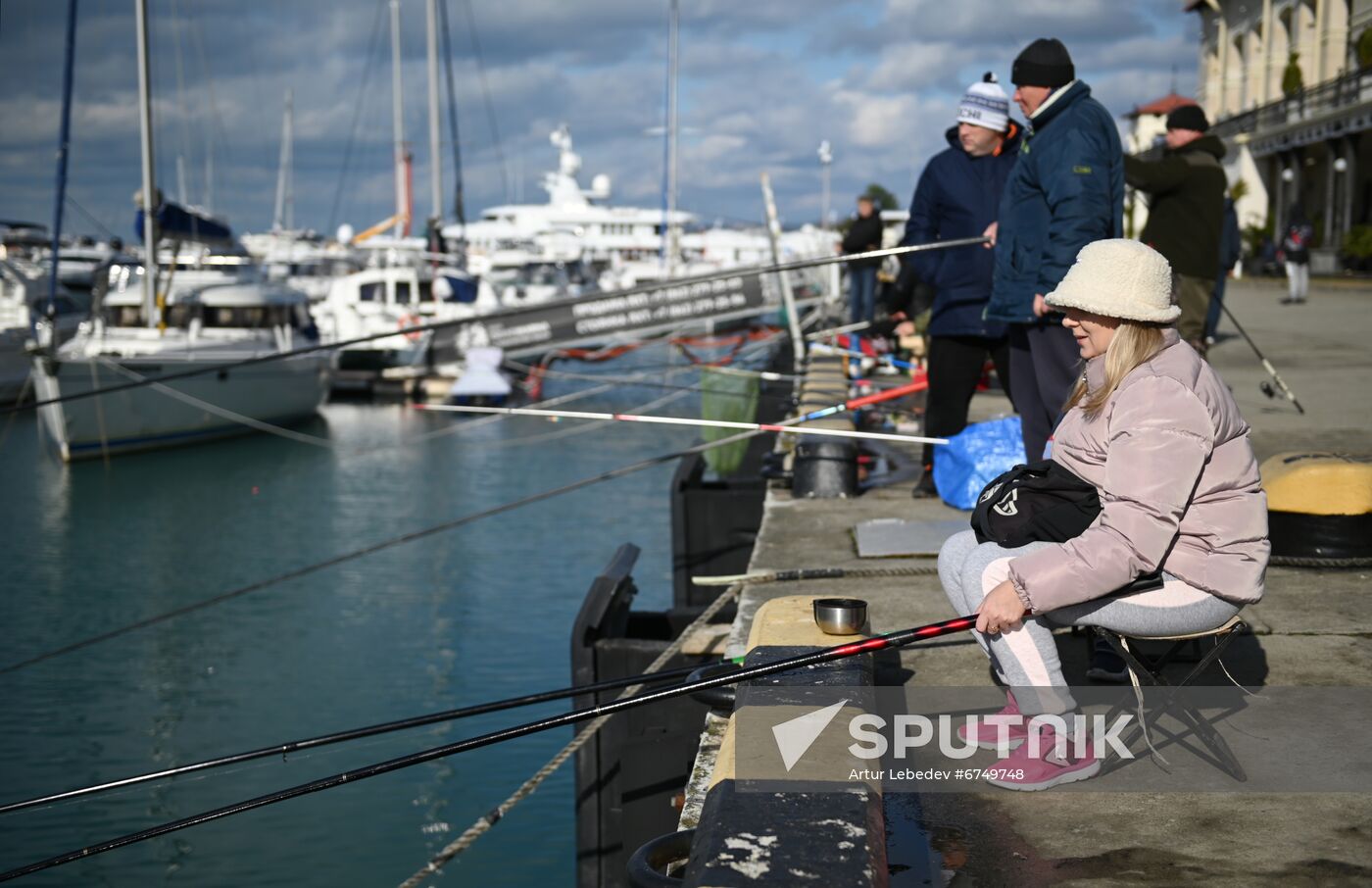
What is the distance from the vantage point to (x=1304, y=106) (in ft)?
156

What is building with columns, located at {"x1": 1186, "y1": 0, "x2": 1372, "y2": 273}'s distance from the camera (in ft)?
140

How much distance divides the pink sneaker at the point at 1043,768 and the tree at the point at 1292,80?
165ft

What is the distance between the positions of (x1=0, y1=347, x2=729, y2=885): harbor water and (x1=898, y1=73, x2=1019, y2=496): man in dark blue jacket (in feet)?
11.0

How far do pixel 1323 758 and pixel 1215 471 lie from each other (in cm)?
86

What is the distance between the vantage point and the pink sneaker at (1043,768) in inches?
139

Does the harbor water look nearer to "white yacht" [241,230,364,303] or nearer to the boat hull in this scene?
the boat hull

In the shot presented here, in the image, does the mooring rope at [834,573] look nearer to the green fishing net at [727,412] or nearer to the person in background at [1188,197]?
the person in background at [1188,197]

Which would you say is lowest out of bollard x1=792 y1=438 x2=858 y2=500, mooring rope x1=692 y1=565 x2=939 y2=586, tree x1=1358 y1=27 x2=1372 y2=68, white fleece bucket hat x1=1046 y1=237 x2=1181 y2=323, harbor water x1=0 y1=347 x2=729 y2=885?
harbor water x1=0 y1=347 x2=729 y2=885

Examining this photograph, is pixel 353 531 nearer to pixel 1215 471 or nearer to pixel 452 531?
pixel 452 531

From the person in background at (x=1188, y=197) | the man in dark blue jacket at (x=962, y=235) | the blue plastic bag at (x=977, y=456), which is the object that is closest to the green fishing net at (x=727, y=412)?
the person in background at (x=1188, y=197)

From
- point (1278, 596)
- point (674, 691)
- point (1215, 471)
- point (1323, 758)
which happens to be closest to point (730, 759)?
point (674, 691)

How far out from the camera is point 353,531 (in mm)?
18062
